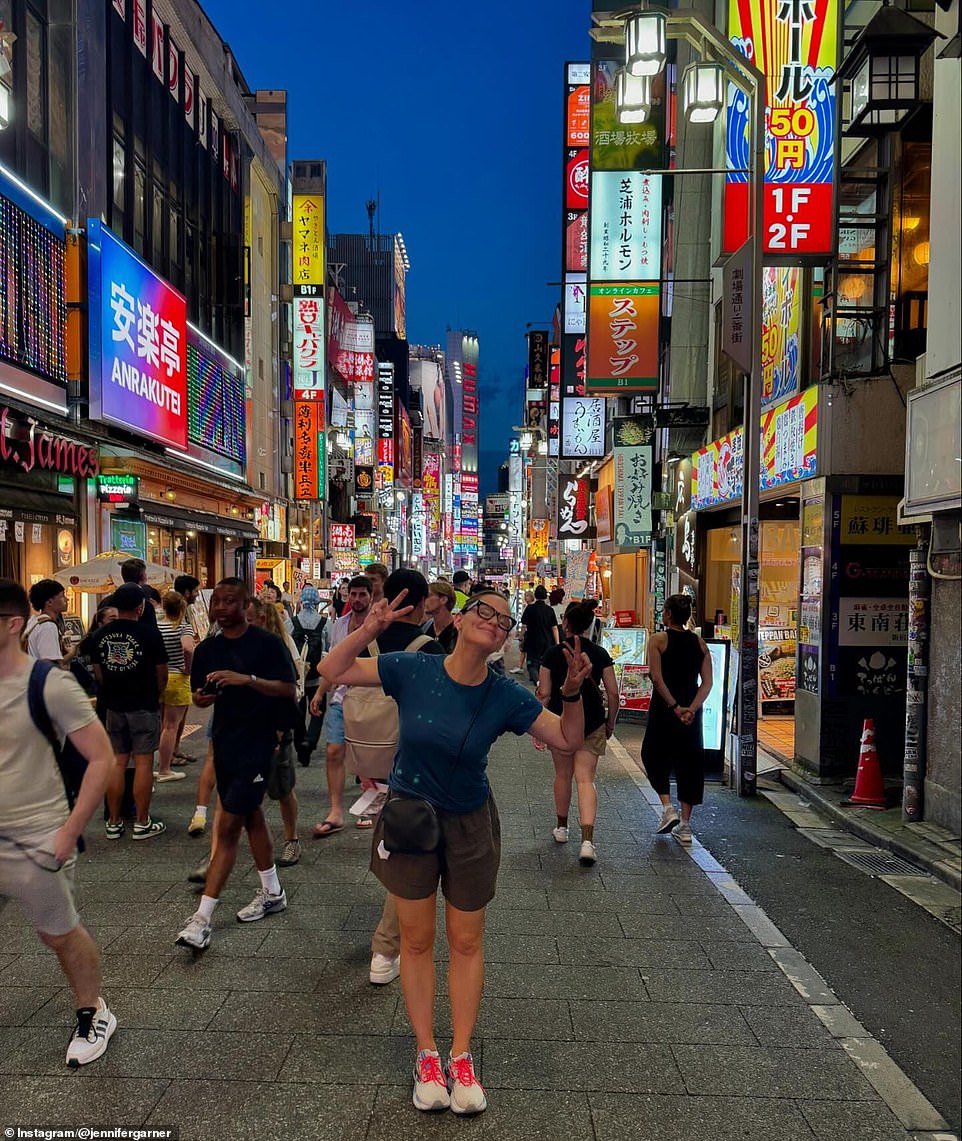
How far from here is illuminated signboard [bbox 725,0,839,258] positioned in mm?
9773

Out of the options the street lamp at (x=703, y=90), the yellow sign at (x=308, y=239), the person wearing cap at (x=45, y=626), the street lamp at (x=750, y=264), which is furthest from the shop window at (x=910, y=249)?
the yellow sign at (x=308, y=239)

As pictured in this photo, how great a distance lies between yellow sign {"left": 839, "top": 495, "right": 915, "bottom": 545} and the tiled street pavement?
482 cm

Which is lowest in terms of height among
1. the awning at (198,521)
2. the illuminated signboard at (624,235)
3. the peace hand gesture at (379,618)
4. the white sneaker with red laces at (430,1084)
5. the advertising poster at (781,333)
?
the white sneaker with red laces at (430,1084)

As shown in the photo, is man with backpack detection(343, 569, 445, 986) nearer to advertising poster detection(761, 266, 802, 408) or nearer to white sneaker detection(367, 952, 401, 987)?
white sneaker detection(367, 952, 401, 987)

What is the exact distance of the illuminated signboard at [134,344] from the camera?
1605 centimetres

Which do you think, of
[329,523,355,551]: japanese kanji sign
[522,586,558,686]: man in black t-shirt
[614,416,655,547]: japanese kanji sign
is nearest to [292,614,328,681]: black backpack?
[522,586,558,686]: man in black t-shirt

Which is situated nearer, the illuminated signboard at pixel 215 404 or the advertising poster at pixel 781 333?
the advertising poster at pixel 781 333

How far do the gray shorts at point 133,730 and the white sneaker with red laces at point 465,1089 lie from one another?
4182 millimetres

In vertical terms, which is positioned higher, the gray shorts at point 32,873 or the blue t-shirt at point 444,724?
the blue t-shirt at point 444,724

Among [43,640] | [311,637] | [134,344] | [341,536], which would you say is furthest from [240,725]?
[341,536]

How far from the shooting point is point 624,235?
17719 mm

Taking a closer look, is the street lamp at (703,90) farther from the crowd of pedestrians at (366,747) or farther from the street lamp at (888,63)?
the crowd of pedestrians at (366,747)

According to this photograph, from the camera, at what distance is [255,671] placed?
194 inches

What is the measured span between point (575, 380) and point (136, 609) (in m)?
23.9
